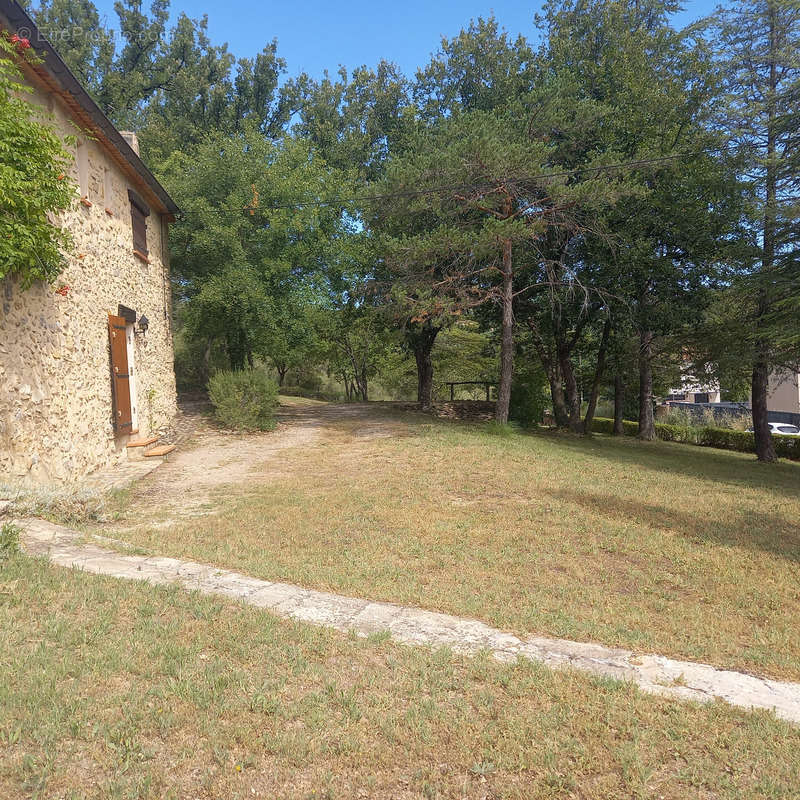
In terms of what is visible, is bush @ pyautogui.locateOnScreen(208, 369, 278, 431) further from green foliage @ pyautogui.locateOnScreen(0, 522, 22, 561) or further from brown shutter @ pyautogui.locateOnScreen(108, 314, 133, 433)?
green foliage @ pyautogui.locateOnScreen(0, 522, 22, 561)

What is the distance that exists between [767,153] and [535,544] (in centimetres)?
1280

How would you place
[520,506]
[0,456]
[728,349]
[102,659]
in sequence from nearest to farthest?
[102,659]
[0,456]
[520,506]
[728,349]

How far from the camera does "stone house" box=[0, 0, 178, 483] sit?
5.86m

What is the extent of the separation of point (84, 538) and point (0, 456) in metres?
1.73

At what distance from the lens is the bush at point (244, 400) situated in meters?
12.5

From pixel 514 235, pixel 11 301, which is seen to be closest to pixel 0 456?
pixel 11 301

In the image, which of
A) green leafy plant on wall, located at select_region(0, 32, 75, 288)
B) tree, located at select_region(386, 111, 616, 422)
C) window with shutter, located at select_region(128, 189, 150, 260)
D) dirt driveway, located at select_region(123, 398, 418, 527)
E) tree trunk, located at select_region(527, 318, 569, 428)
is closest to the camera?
green leafy plant on wall, located at select_region(0, 32, 75, 288)

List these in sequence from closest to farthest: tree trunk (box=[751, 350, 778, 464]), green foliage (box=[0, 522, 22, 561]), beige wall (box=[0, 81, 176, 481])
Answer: green foliage (box=[0, 522, 22, 561])
beige wall (box=[0, 81, 176, 481])
tree trunk (box=[751, 350, 778, 464])

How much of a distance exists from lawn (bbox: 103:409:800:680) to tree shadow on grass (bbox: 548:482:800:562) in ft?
0.10

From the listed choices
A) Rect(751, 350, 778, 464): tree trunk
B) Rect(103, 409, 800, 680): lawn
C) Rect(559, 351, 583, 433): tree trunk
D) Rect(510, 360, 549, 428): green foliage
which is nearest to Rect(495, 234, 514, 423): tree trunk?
Rect(510, 360, 549, 428): green foliage

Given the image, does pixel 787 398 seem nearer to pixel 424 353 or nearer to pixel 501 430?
pixel 424 353

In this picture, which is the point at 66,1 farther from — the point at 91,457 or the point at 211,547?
the point at 211,547

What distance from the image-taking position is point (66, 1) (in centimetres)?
2283

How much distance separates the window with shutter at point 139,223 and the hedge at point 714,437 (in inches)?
727
